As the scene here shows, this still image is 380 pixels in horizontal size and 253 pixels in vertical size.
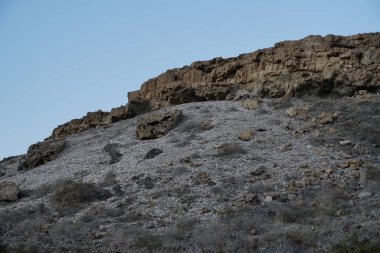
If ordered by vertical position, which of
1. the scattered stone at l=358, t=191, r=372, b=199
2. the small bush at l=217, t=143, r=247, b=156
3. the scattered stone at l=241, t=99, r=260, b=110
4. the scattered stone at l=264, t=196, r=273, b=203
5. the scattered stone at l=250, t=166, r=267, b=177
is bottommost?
the scattered stone at l=358, t=191, r=372, b=199

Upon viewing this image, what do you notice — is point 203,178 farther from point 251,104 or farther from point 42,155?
point 42,155

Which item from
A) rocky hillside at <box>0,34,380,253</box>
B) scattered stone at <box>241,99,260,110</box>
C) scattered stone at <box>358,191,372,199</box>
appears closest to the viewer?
rocky hillside at <box>0,34,380,253</box>

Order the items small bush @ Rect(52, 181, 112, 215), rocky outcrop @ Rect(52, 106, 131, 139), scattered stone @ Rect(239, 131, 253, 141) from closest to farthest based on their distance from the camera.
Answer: small bush @ Rect(52, 181, 112, 215) < scattered stone @ Rect(239, 131, 253, 141) < rocky outcrop @ Rect(52, 106, 131, 139)

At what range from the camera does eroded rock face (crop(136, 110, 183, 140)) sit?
2349 centimetres

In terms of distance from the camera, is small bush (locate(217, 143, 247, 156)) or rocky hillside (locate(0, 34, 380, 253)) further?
small bush (locate(217, 143, 247, 156))

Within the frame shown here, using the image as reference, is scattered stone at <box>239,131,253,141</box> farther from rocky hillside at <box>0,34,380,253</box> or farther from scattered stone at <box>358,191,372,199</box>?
scattered stone at <box>358,191,372,199</box>

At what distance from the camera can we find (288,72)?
26656 millimetres

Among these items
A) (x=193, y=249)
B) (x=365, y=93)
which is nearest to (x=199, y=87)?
(x=365, y=93)

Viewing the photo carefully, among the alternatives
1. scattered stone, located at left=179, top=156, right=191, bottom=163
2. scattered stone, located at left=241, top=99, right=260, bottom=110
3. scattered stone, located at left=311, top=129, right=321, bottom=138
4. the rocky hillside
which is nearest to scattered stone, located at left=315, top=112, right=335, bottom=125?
the rocky hillside

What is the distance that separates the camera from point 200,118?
78.4 ft

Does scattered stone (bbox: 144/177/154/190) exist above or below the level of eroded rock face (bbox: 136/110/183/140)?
below

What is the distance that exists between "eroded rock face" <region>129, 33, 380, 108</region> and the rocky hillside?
7 cm

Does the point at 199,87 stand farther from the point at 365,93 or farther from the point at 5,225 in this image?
the point at 5,225

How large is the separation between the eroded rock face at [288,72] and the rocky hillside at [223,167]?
7 cm
